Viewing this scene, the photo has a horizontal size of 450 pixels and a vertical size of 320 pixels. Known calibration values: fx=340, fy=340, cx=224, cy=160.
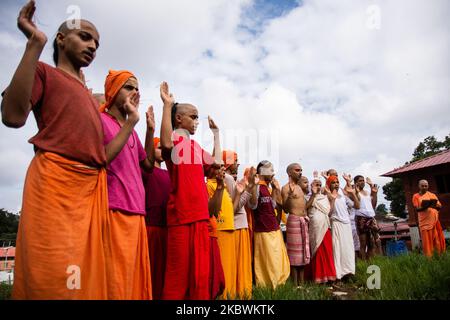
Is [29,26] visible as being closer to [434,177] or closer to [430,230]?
[430,230]

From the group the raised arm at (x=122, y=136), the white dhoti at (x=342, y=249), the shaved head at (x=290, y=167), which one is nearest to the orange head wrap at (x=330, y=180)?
the white dhoti at (x=342, y=249)

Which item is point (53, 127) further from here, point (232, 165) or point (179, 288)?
point (232, 165)

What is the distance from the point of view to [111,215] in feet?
6.48

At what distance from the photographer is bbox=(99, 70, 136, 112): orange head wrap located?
7.89 feet

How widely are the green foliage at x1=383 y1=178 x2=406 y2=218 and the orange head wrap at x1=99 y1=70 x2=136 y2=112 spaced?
44.3 metres

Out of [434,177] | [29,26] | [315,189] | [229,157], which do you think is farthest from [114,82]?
[434,177]

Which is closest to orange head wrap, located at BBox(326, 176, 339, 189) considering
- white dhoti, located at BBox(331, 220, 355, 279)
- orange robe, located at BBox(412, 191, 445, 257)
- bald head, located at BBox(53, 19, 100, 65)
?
white dhoti, located at BBox(331, 220, 355, 279)

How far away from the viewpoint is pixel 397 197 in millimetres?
41531

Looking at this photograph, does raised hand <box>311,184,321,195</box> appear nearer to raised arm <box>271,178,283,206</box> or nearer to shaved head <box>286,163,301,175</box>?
shaved head <box>286,163,301,175</box>

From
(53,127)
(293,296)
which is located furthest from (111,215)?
(293,296)

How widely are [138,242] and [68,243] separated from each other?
48cm

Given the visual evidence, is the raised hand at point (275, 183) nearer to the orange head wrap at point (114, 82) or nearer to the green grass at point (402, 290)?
the green grass at point (402, 290)

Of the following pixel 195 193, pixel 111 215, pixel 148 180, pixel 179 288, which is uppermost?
pixel 148 180

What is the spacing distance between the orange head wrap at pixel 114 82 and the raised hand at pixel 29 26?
748 mm
